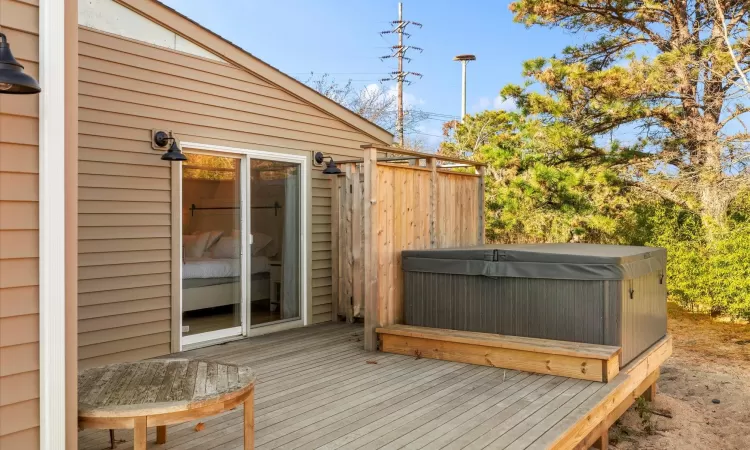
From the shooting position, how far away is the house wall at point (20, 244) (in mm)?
2076

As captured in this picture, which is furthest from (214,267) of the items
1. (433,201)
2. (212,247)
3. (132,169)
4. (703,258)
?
(703,258)

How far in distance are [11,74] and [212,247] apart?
363 centimetres

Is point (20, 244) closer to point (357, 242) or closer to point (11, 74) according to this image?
point (11, 74)

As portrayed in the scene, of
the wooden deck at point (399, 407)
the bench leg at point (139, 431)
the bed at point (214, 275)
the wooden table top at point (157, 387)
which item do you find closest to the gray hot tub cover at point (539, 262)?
the wooden deck at point (399, 407)

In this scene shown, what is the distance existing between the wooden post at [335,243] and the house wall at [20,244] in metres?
4.53

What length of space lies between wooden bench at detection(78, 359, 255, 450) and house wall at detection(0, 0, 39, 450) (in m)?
0.25

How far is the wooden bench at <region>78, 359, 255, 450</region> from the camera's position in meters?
2.34

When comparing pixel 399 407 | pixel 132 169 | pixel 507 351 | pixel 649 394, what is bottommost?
pixel 649 394

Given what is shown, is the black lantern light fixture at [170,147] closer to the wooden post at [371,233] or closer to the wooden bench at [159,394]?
the wooden post at [371,233]

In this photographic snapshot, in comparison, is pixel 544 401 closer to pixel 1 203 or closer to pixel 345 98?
pixel 1 203

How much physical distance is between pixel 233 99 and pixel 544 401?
3.88m

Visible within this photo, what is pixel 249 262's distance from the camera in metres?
5.67

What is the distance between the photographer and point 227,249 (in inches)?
218

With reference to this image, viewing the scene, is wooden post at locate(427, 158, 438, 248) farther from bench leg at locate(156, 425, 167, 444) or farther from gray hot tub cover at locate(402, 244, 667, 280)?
bench leg at locate(156, 425, 167, 444)
